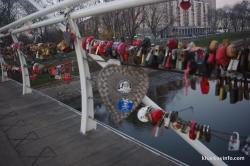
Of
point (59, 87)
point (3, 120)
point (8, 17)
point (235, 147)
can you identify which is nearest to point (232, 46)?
point (235, 147)

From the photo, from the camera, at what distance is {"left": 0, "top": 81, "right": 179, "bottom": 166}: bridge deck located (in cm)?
437

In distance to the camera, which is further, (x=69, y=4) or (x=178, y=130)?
(x=69, y=4)

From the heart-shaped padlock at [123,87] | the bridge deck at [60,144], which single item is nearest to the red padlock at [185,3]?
the heart-shaped padlock at [123,87]

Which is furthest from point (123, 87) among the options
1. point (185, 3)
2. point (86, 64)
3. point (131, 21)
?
point (131, 21)

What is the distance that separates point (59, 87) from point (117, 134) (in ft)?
31.6

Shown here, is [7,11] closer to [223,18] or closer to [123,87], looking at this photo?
[223,18]

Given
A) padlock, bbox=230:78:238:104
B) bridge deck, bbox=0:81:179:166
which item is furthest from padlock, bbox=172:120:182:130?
bridge deck, bbox=0:81:179:166

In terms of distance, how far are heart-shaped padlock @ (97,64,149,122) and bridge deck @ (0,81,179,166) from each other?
3.87ft

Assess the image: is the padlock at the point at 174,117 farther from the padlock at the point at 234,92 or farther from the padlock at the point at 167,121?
the padlock at the point at 234,92

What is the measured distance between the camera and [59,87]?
14.2 metres

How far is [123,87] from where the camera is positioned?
3.36 m

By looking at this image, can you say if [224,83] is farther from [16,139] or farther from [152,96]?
[152,96]

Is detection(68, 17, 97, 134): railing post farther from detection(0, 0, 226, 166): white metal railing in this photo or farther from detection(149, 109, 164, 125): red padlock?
detection(149, 109, 164, 125): red padlock

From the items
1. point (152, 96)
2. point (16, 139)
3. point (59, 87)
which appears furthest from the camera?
point (59, 87)
